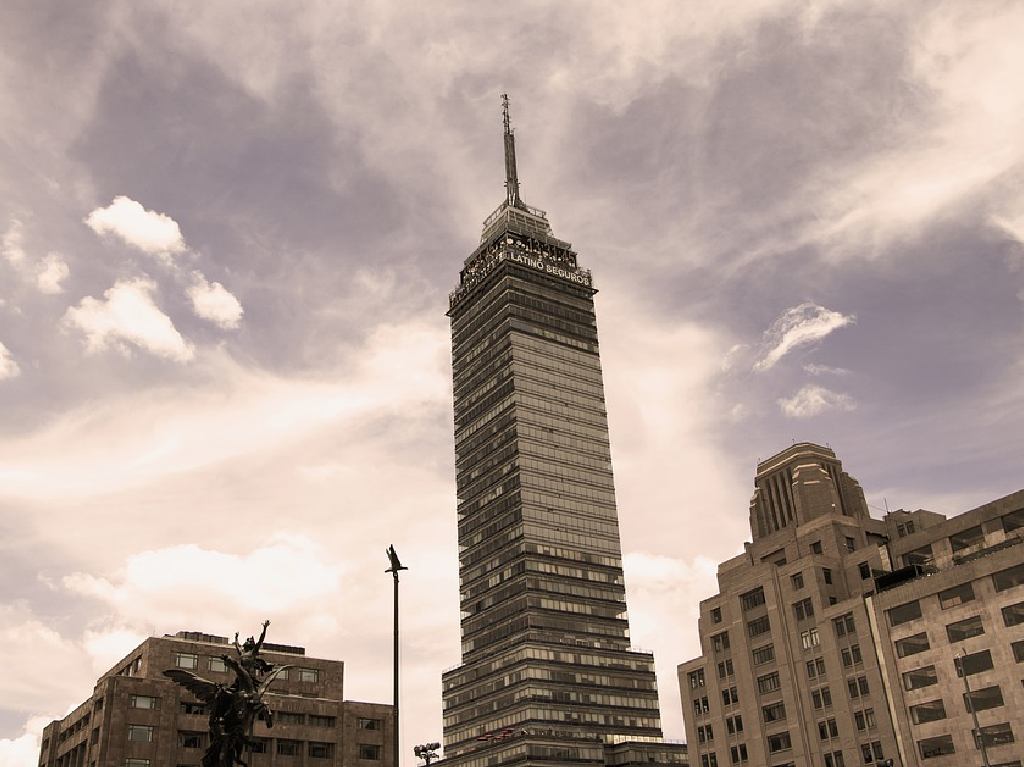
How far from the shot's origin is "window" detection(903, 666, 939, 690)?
11375cm

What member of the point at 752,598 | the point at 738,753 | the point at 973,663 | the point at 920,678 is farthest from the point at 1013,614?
the point at 738,753

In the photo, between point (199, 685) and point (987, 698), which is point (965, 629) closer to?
point (987, 698)

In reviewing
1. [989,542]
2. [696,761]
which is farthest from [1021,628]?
[696,761]

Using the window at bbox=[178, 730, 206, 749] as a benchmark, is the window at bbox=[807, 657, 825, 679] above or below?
above

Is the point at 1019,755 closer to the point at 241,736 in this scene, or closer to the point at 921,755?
the point at 921,755

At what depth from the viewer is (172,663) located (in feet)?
412

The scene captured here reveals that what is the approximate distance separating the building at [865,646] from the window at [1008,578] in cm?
10

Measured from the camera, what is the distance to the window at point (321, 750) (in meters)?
121

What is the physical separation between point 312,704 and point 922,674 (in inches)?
2722

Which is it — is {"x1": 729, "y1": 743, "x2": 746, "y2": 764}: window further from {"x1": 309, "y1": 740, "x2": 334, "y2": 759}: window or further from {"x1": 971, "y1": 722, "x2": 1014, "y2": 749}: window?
{"x1": 309, "y1": 740, "x2": 334, "y2": 759}: window

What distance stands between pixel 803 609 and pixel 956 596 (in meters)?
22.1

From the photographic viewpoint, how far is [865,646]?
121438mm

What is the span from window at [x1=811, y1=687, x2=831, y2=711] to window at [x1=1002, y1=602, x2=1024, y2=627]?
2528 cm

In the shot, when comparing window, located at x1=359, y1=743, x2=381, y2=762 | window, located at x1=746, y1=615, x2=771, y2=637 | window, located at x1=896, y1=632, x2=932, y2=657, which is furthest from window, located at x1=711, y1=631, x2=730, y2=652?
window, located at x1=359, y1=743, x2=381, y2=762
